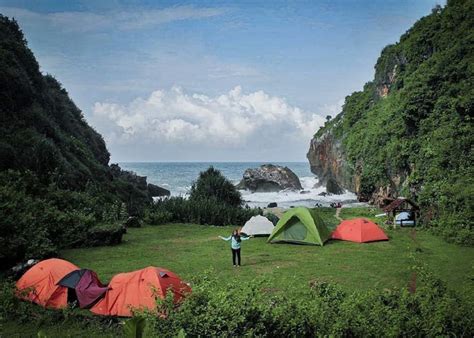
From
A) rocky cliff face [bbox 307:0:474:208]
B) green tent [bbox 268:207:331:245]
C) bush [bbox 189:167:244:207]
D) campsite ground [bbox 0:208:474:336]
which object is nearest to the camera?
campsite ground [bbox 0:208:474:336]

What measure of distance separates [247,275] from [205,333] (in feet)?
23.8

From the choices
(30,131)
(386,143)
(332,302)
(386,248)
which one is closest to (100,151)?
(30,131)

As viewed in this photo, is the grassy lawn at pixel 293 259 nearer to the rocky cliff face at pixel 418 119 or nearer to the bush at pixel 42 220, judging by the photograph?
the bush at pixel 42 220

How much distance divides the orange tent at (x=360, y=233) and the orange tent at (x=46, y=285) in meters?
13.0

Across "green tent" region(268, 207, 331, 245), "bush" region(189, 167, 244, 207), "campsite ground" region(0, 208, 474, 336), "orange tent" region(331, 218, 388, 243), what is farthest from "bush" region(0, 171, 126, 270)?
"orange tent" region(331, 218, 388, 243)

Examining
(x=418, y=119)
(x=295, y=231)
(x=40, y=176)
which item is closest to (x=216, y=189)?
(x=40, y=176)

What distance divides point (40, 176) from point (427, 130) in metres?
25.1

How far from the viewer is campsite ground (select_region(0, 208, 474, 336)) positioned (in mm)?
13320

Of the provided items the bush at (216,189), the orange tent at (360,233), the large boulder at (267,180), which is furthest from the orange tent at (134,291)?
the large boulder at (267,180)

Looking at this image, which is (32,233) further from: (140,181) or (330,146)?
(330,146)

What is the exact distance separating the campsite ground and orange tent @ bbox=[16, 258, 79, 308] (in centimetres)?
106

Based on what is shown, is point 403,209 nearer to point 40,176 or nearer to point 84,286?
point 84,286

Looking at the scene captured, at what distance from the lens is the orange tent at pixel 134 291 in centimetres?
1003

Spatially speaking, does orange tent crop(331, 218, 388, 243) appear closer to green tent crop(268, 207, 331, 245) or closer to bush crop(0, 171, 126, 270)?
green tent crop(268, 207, 331, 245)
